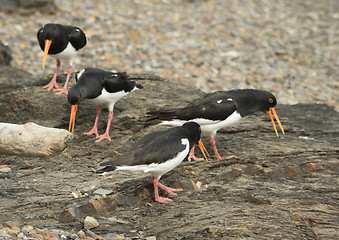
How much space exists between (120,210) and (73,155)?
209 centimetres

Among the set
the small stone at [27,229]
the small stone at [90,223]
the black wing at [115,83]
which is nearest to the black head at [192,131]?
the small stone at [90,223]

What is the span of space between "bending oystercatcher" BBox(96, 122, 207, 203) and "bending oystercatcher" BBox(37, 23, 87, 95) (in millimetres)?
3458

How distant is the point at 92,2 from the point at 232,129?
38.5 ft

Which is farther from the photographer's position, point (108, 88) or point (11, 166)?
point (108, 88)

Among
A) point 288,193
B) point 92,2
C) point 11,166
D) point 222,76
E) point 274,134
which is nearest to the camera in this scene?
point 288,193

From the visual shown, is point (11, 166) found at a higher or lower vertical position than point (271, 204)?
lower

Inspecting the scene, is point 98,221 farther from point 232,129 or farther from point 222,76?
point 222,76

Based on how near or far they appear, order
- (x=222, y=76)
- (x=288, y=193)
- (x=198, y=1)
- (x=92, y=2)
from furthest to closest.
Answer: (x=198, y=1)
(x=92, y=2)
(x=222, y=76)
(x=288, y=193)

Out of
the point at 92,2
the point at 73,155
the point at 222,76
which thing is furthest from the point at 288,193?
the point at 92,2

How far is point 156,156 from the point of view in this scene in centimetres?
613

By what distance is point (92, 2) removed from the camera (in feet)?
62.3

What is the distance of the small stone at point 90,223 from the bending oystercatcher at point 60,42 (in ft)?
13.6

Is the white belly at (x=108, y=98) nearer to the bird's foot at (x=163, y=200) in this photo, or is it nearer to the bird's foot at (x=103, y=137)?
the bird's foot at (x=103, y=137)

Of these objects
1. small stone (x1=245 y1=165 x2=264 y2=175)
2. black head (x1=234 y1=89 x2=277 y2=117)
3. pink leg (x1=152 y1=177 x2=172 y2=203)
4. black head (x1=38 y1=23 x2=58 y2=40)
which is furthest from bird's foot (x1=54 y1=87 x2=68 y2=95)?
small stone (x1=245 y1=165 x2=264 y2=175)
